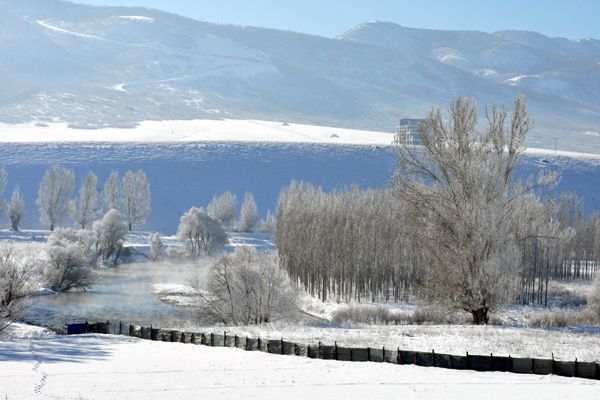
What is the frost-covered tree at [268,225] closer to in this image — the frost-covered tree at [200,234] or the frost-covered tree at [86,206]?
the frost-covered tree at [200,234]

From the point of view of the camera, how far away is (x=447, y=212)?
35.6 metres

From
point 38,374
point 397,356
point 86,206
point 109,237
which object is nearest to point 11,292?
point 38,374

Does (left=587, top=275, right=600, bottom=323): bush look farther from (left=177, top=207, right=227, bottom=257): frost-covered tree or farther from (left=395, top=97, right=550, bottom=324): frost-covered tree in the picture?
(left=177, top=207, right=227, bottom=257): frost-covered tree

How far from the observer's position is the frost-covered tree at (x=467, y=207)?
3459 cm

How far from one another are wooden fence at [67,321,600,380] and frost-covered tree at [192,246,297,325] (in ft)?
39.2

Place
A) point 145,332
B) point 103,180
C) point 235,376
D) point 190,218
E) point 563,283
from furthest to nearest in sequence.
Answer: point 103,180 < point 190,218 < point 563,283 < point 145,332 < point 235,376

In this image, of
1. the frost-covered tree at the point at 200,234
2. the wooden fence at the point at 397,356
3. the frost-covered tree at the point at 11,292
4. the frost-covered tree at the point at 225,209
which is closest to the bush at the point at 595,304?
the wooden fence at the point at 397,356

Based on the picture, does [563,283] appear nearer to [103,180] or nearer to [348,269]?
[348,269]

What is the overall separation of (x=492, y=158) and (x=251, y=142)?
144m

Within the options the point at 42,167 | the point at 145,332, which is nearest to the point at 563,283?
the point at 145,332

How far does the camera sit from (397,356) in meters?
25.2

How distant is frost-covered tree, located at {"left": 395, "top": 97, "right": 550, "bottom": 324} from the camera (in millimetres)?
34594

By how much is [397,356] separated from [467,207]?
37.6 feet

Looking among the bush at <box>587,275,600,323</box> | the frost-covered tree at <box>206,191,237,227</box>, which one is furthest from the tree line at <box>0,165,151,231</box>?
the bush at <box>587,275,600,323</box>
